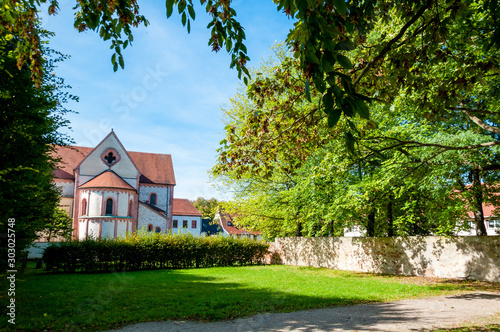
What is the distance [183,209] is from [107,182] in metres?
23.1

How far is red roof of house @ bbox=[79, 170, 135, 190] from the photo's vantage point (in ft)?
120

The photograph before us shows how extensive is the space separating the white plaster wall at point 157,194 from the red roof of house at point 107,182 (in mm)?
5773


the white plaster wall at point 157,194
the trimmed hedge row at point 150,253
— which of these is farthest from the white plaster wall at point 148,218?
the trimmed hedge row at point 150,253

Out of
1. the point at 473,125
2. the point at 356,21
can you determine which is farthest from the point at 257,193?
the point at 356,21

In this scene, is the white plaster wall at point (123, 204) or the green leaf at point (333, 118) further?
the white plaster wall at point (123, 204)

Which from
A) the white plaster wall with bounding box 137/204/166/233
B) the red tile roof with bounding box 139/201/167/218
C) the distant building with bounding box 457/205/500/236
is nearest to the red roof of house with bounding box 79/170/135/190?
the white plaster wall with bounding box 137/204/166/233

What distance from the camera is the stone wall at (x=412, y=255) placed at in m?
12.7

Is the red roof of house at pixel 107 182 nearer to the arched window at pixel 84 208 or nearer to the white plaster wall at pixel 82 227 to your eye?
the arched window at pixel 84 208

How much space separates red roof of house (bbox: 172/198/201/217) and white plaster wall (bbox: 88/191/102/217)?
22.0 metres

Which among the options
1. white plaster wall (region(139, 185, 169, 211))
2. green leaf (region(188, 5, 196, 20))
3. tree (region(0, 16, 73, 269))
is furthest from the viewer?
white plaster wall (region(139, 185, 169, 211))

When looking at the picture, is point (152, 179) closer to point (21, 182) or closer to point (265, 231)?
point (265, 231)

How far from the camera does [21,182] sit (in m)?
8.59

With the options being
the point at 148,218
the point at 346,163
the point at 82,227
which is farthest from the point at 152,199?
the point at 346,163

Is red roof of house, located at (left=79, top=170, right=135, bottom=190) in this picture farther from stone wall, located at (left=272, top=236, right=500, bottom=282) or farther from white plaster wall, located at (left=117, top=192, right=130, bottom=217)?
stone wall, located at (left=272, top=236, right=500, bottom=282)
